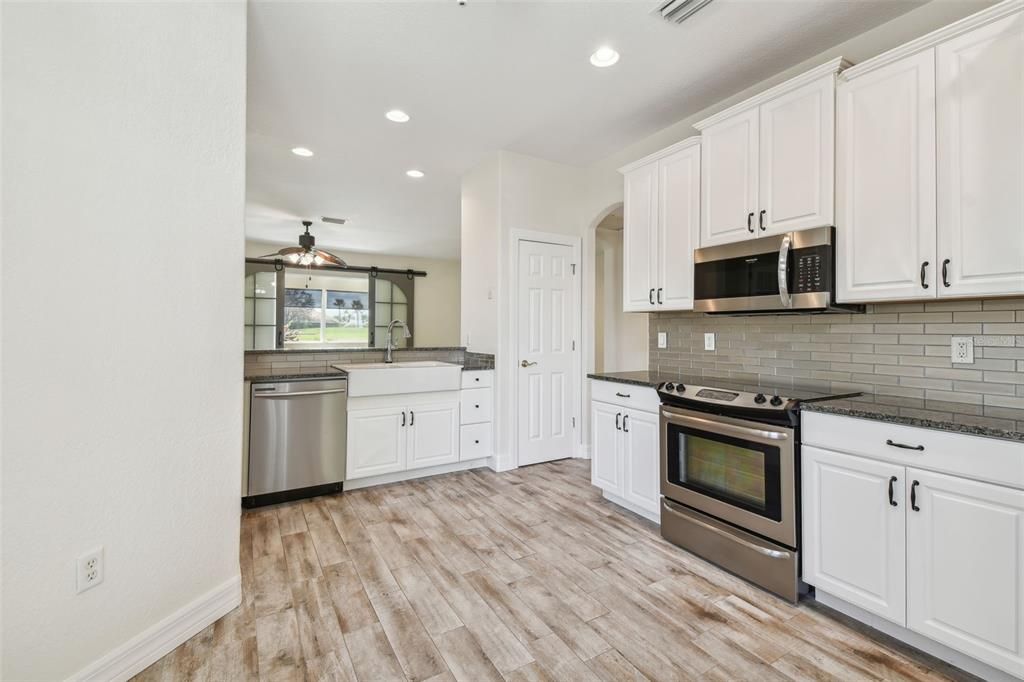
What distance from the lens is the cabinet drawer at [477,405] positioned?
3788 millimetres

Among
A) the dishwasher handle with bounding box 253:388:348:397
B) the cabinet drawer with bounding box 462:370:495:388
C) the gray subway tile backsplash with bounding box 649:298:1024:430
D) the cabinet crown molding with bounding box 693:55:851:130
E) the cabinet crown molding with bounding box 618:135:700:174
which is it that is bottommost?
the dishwasher handle with bounding box 253:388:348:397

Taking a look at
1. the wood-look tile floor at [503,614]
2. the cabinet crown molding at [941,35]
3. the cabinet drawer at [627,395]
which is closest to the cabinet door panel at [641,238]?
the cabinet drawer at [627,395]

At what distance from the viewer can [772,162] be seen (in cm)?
234

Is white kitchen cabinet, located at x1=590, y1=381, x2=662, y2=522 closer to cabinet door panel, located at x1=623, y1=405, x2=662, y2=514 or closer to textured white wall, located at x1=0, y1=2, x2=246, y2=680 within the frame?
cabinet door panel, located at x1=623, y1=405, x2=662, y2=514

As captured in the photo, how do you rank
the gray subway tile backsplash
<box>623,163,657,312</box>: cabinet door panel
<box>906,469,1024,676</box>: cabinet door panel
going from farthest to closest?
<box>623,163,657,312</box>: cabinet door panel
the gray subway tile backsplash
<box>906,469,1024,676</box>: cabinet door panel

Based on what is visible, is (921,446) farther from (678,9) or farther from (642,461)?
(678,9)

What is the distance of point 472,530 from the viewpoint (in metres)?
2.68

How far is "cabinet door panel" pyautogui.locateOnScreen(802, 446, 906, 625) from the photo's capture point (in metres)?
1.65

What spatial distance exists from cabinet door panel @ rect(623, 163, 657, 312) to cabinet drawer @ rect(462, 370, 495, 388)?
1327 millimetres

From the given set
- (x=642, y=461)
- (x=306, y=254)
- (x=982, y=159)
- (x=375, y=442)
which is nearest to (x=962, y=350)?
(x=982, y=159)

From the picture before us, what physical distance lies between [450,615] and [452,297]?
7.73 meters

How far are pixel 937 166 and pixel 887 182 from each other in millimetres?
167

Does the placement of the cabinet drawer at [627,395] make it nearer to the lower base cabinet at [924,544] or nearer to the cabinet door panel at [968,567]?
the lower base cabinet at [924,544]

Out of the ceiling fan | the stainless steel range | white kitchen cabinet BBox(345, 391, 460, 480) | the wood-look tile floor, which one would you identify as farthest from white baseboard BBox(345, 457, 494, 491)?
the ceiling fan
